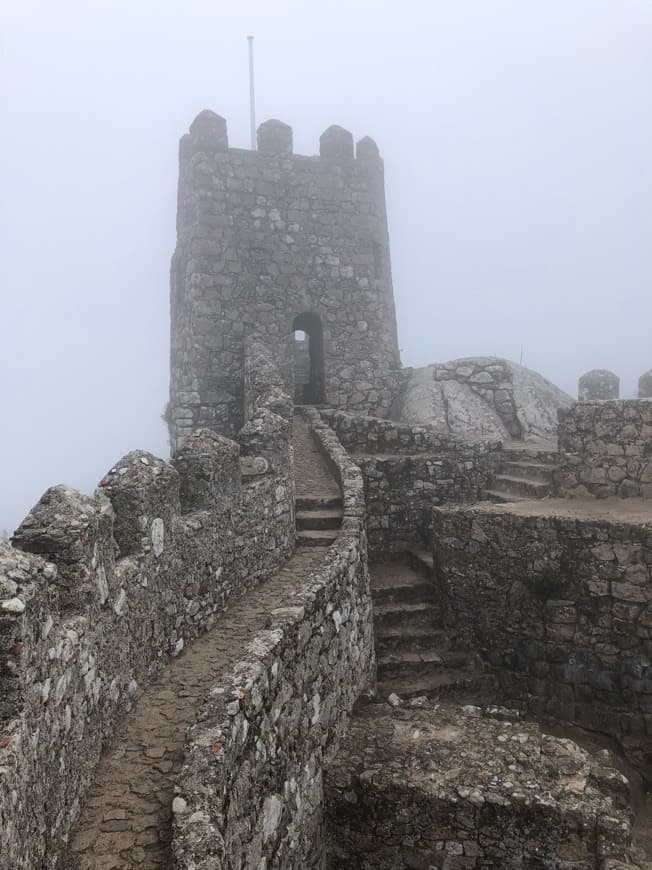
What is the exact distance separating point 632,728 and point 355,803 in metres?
3.94

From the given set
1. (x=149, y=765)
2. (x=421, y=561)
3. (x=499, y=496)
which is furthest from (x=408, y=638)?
(x=149, y=765)

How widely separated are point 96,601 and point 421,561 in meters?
6.76

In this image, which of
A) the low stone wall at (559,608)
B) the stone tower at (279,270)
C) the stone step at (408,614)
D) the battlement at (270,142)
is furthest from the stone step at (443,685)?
the battlement at (270,142)

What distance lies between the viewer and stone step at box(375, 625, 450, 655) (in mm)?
8258

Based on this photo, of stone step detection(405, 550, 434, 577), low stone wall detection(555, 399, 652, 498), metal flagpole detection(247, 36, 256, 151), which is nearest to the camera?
low stone wall detection(555, 399, 652, 498)

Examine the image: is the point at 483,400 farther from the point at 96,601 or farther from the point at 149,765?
the point at 149,765

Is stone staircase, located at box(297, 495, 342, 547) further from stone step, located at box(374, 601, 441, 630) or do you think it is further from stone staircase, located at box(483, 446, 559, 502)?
stone staircase, located at box(483, 446, 559, 502)

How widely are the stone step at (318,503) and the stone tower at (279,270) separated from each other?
227 inches

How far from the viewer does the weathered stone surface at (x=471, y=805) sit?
16.5 feet

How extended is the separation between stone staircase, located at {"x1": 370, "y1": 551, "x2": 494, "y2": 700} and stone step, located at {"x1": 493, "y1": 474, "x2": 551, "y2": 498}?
1997 mm

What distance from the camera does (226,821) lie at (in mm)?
3359

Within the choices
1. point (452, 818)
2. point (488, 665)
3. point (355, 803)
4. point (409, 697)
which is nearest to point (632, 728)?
point (488, 665)

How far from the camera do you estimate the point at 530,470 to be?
1077 cm

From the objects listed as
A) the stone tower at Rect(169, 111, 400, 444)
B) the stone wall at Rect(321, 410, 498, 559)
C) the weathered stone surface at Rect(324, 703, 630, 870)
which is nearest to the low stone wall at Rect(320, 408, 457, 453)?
the stone wall at Rect(321, 410, 498, 559)
